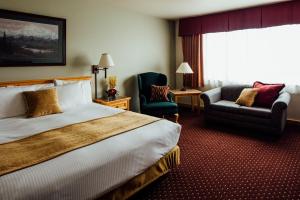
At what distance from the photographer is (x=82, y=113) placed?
2900mm

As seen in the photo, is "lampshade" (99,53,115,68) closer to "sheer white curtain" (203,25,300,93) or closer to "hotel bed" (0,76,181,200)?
"hotel bed" (0,76,181,200)

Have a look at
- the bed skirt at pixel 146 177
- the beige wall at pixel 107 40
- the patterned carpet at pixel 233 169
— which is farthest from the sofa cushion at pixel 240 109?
the bed skirt at pixel 146 177

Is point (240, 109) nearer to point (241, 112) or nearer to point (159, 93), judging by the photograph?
point (241, 112)

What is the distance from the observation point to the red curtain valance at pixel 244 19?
3916mm

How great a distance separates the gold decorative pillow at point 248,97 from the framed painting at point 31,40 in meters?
3.14

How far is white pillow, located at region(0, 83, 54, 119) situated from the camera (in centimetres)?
267

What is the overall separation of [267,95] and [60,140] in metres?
3.48

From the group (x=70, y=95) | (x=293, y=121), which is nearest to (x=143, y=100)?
(x=70, y=95)

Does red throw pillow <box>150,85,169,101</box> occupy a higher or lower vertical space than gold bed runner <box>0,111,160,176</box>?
higher

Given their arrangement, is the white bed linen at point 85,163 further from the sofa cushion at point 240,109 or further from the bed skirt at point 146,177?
the sofa cushion at point 240,109

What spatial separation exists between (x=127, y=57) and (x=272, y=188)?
3.39 metres

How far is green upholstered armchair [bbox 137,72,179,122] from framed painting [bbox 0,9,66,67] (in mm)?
1582

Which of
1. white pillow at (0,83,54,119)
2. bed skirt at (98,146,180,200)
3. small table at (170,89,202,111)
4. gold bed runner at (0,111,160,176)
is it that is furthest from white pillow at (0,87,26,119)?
small table at (170,89,202,111)

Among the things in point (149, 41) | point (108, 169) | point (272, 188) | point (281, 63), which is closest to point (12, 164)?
point (108, 169)
